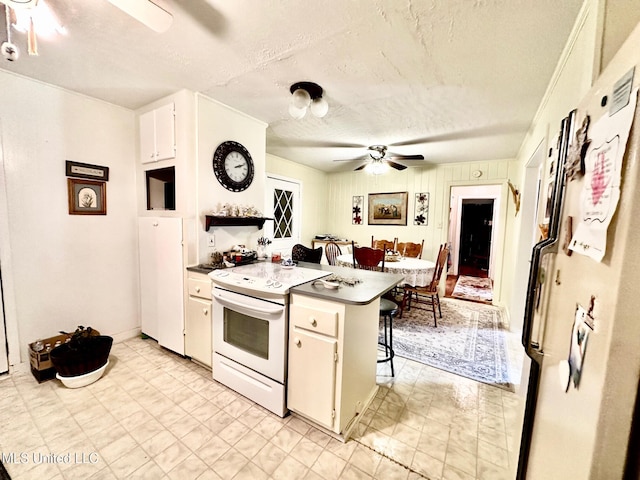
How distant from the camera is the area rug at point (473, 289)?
4660 mm

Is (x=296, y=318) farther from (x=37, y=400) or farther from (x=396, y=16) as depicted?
(x=37, y=400)

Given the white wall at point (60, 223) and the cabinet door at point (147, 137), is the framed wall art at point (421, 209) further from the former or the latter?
the white wall at point (60, 223)

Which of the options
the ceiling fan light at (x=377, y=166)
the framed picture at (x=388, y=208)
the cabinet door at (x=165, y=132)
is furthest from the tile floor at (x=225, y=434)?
the framed picture at (x=388, y=208)

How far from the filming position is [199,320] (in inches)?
88.8

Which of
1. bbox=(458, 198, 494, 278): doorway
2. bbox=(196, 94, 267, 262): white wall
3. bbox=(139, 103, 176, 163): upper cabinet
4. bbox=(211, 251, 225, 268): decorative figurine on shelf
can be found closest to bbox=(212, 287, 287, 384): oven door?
bbox=(211, 251, 225, 268): decorative figurine on shelf

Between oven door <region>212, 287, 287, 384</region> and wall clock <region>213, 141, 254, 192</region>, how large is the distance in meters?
1.10

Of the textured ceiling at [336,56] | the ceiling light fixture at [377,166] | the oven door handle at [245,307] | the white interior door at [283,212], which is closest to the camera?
the textured ceiling at [336,56]

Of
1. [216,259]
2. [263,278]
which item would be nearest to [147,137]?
[216,259]

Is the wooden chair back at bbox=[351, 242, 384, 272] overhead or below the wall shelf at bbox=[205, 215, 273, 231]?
below

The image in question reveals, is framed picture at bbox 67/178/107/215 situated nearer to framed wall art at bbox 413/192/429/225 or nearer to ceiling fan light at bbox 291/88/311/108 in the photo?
ceiling fan light at bbox 291/88/311/108

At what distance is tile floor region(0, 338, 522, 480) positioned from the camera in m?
1.40

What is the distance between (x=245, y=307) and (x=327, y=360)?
69cm

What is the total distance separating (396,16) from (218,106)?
1740mm

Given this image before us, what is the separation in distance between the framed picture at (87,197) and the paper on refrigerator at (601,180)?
340 centimetres
